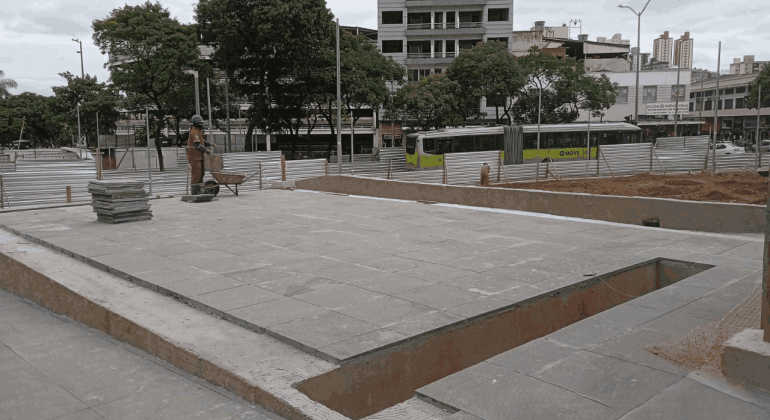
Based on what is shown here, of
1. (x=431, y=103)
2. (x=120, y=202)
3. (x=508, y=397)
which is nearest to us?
(x=508, y=397)

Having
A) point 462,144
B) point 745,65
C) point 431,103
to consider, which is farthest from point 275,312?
point 745,65

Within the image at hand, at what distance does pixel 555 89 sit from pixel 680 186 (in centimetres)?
2899

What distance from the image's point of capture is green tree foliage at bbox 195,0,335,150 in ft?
111

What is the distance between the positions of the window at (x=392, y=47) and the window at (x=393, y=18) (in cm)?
205

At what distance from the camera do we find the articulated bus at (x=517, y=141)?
36.4 m

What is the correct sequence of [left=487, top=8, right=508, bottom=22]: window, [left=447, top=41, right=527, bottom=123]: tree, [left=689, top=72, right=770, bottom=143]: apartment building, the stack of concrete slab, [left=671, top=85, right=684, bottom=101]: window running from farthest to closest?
[left=689, top=72, right=770, bottom=143]: apartment building < [left=671, top=85, right=684, bottom=101]: window < [left=487, top=8, right=508, bottom=22]: window < [left=447, top=41, right=527, bottom=123]: tree < the stack of concrete slab

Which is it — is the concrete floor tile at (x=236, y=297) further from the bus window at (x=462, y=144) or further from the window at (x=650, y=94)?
the window at (x=650, y=94)

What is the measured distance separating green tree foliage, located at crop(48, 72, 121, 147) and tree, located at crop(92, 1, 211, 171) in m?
4.83

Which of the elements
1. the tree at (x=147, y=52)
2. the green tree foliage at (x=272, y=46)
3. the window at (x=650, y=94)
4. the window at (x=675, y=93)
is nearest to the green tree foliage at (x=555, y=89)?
the window at (x=650, y=94)

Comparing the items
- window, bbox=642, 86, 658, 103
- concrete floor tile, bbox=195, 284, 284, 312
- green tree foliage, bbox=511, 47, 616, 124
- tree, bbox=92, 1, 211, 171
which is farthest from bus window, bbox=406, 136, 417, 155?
window, bbox=642, 86, 658, 103

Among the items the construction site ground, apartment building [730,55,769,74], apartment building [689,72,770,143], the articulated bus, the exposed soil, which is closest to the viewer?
the construction site ground

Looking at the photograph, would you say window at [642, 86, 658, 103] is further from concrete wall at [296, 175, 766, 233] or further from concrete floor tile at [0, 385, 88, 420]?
concrete floor tile at [0, 385, 88, 420]

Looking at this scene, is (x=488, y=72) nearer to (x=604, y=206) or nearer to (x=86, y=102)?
(x=86, y=102)

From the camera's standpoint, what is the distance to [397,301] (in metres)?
6.25
